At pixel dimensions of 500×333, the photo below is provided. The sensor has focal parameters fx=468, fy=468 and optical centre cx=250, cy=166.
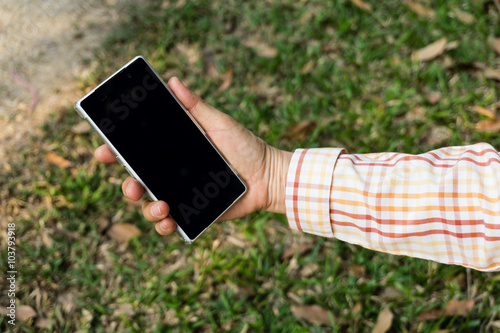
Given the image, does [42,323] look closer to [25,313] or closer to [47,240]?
[25,313]

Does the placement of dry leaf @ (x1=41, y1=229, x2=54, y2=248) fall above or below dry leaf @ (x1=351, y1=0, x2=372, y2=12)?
above

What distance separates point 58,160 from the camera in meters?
2.61

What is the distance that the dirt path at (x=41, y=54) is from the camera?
2756 millimetres

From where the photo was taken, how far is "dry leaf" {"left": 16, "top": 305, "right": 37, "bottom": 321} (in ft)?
7.15

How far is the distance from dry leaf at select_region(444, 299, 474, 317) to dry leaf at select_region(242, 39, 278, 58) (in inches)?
68.4

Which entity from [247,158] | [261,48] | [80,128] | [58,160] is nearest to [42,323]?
[58,160]

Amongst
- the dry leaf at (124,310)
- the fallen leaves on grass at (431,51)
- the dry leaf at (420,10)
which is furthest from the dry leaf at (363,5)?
the dry leaf at (124,310)

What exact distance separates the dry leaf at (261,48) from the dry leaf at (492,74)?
1.23 metres

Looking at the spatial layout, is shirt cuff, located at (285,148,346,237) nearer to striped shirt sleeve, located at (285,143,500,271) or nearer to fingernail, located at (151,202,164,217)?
striped shirt sleeve, located at (285,143,500,271)

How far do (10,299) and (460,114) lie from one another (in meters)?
2.51

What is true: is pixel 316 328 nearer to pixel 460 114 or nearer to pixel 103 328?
pixel 103 328

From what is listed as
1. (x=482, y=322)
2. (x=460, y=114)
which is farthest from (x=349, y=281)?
(x=460, y=114)

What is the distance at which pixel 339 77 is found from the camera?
2.81 m

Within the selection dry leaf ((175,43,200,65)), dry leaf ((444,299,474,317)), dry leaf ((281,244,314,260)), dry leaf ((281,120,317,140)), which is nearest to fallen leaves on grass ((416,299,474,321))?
dry leaf ((444,299,474,317))
